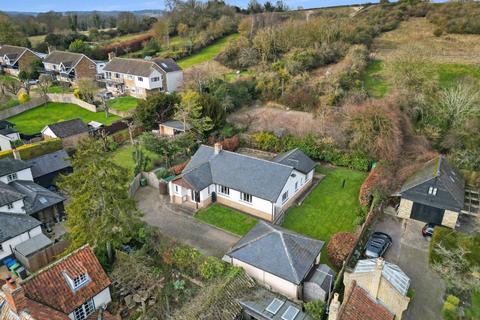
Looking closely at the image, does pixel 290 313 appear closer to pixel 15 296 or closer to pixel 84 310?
pixel 84 310

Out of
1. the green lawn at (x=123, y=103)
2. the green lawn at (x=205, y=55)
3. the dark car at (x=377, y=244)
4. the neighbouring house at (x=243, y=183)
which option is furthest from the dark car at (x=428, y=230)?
the green lawn at (x=205, y=55)

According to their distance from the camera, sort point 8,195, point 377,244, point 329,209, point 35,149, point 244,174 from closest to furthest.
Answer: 1. point 377,244
2. point 8,195
3. point 244,174
4. point 329,209
5. point 35,149

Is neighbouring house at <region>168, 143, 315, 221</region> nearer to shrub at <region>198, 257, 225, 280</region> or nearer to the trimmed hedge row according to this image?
shrub at <region>198, 257, 225, 280</region>

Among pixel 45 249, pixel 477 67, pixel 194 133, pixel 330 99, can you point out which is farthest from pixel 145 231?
pixel 477 67

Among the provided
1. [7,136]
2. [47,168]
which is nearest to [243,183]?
[47,168]

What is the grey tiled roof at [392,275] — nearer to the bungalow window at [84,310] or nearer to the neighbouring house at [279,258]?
the neighbouring house at [279,258]

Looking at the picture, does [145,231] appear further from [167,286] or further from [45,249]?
[45,249]
